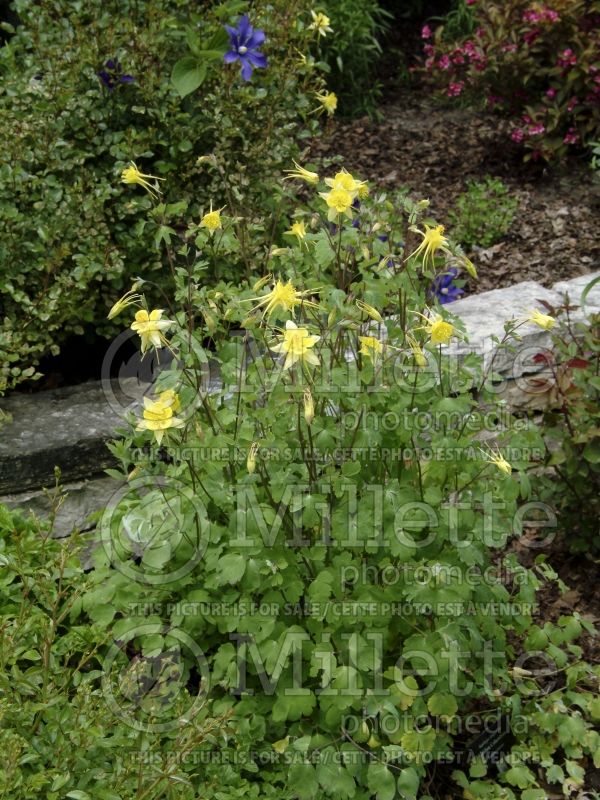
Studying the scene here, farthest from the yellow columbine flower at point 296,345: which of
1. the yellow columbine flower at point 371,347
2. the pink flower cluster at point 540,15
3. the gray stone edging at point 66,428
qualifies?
the pink flower cluster at point 540,15

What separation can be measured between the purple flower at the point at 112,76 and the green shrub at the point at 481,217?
1.91m

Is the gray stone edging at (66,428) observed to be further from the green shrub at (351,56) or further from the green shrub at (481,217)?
the green shrub at (351,56)

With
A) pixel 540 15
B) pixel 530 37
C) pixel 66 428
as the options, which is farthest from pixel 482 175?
pixel 66 428

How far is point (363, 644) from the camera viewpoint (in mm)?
2264

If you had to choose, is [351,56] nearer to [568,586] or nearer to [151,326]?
[568,586]

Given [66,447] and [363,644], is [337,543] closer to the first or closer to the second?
[363,644]

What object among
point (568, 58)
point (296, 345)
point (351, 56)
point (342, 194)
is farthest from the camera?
point (351, 56)

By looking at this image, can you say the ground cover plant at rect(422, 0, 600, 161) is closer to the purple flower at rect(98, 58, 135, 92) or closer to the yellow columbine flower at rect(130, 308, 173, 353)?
the purple flower at rect(98, 58, 135, 92)

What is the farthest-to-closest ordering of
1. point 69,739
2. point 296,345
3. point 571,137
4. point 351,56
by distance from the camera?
point 351,56, point 571,137, point 69,739, point 296,345

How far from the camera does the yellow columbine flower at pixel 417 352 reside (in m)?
1.98

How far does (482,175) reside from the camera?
17.9ft

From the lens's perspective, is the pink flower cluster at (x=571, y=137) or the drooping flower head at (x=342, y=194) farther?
the pink flower cluster at (x=571, y=137)

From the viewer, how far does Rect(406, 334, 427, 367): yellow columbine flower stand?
78.0 inches

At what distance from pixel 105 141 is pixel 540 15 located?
8.80 ft
